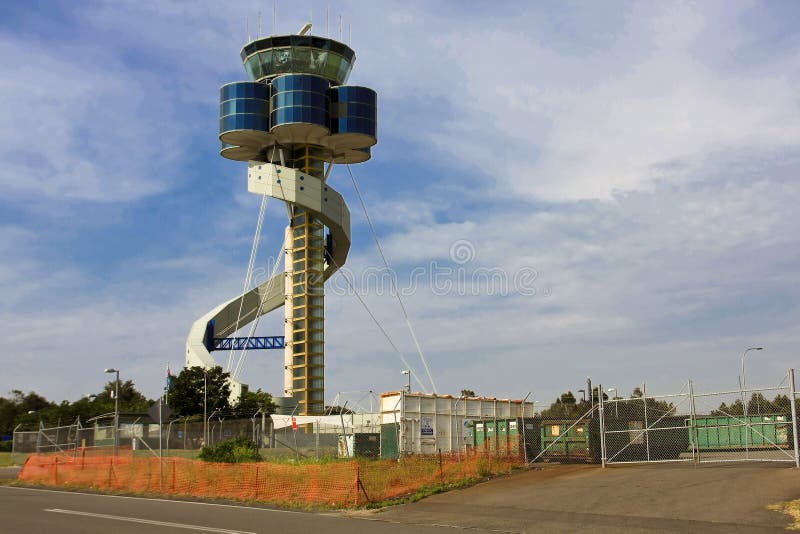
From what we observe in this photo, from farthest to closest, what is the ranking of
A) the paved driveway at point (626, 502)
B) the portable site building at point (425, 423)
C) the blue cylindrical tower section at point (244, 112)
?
the blue cylindrical tower section at point (244, 112)
the portable site building at point (425, 423)
the paved driveway at point (626, 502)

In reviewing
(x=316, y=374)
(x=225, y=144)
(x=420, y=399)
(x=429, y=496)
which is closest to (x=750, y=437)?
(x=420, y=399)

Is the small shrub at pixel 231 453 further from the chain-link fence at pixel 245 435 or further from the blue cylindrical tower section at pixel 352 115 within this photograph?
the blue cylindrical tower section at pixel 352 115

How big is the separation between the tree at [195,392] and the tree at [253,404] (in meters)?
1.61

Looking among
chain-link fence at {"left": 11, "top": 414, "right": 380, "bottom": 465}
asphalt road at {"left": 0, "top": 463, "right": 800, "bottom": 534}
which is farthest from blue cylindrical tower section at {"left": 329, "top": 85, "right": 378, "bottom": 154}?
asphalt road at {"left": 0, "top": 463, "right": 800, "bottom": 534}

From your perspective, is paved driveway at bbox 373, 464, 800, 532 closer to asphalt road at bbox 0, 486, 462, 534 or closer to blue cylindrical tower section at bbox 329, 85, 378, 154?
asphalt road at bbox 0, 486, 462, 534

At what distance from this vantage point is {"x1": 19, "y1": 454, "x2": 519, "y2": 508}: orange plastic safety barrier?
981 inches

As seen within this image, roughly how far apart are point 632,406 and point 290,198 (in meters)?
53.9

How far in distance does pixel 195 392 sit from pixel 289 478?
59.7 meters

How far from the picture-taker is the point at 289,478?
26.7 m

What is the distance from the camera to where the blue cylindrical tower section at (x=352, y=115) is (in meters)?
89.6

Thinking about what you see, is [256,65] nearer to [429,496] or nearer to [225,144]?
[225,144]

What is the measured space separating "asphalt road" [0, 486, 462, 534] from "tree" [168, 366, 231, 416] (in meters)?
57.2

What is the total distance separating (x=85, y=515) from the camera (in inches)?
855

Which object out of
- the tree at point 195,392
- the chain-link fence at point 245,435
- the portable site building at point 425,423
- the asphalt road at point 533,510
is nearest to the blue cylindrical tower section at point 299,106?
the tree at point 195,392
